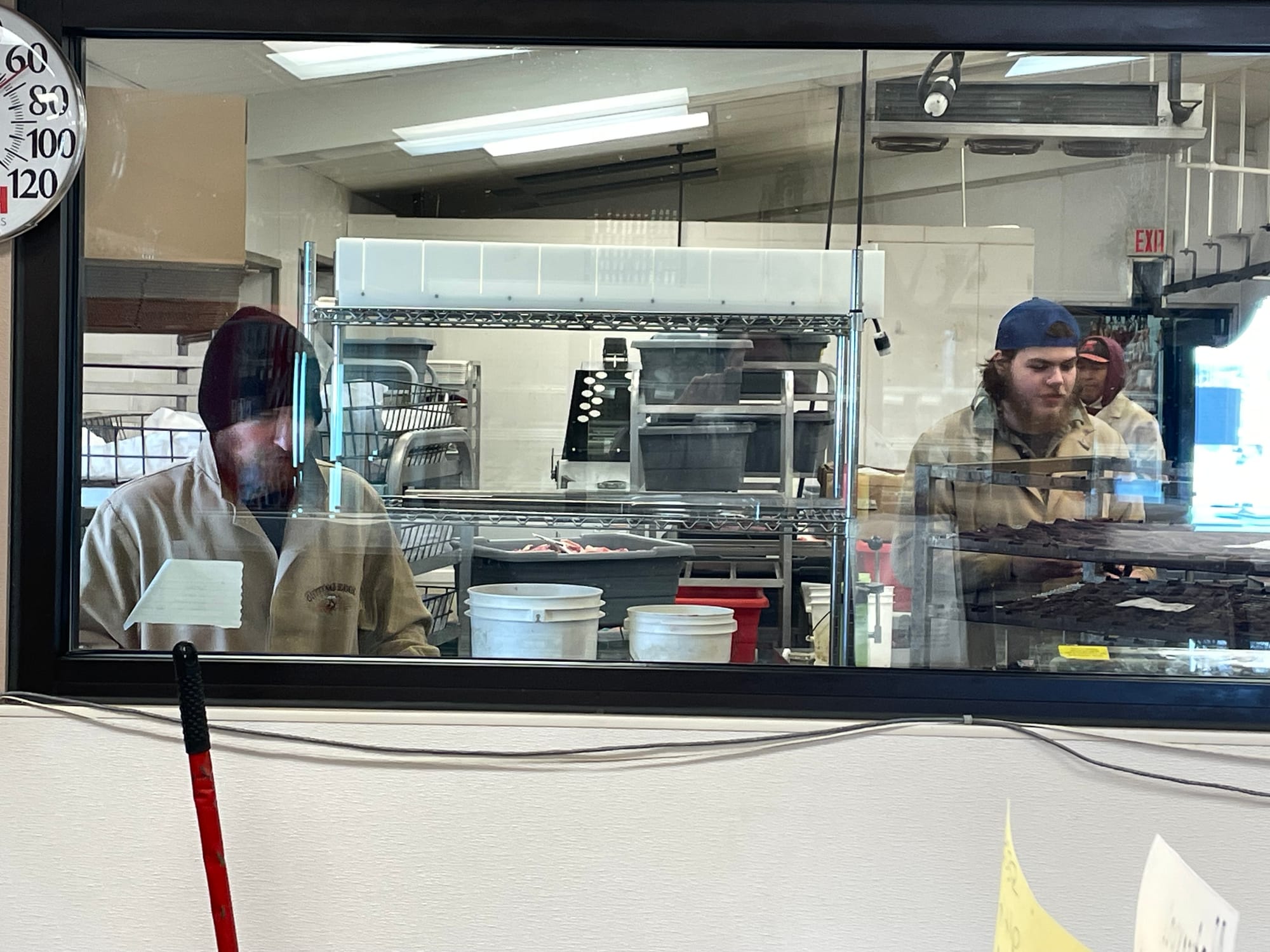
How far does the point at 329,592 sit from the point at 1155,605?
1015 mm

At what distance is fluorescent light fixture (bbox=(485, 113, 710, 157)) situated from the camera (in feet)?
5.22

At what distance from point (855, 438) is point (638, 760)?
1.97 feet

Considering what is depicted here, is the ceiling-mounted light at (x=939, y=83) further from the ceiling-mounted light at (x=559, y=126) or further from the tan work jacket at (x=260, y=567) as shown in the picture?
the tan work jacket at (x=260, y=567)

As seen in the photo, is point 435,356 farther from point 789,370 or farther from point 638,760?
point 638,760

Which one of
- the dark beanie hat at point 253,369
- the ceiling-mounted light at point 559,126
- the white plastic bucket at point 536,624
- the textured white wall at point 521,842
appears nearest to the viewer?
the textured white wall at point 521,842

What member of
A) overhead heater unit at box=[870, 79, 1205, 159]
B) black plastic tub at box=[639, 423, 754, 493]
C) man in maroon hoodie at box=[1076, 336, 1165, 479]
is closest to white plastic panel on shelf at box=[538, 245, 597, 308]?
black plastic tub at box=[639, 423, 754, 493]

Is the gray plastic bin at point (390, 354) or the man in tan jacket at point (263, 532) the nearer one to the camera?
the man in tan jacket at point (263, 532)

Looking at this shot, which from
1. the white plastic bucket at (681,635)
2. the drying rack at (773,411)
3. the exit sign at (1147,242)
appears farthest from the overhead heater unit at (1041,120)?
the white plastic bucket at (681,635)

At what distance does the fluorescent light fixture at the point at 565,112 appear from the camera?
153cm

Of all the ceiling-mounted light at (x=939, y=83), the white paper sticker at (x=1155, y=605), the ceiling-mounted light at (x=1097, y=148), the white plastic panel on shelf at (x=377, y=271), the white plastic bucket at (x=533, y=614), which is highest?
the ceiling-mounted light at (x=939, y=83)

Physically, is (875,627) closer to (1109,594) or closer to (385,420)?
(1109,594)

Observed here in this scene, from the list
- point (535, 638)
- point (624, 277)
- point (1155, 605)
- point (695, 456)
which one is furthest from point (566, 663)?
point (1155, 605)

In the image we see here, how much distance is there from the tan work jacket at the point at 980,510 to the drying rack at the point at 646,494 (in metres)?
0.09

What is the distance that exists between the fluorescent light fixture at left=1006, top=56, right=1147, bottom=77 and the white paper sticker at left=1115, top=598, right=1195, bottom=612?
0.64 m
